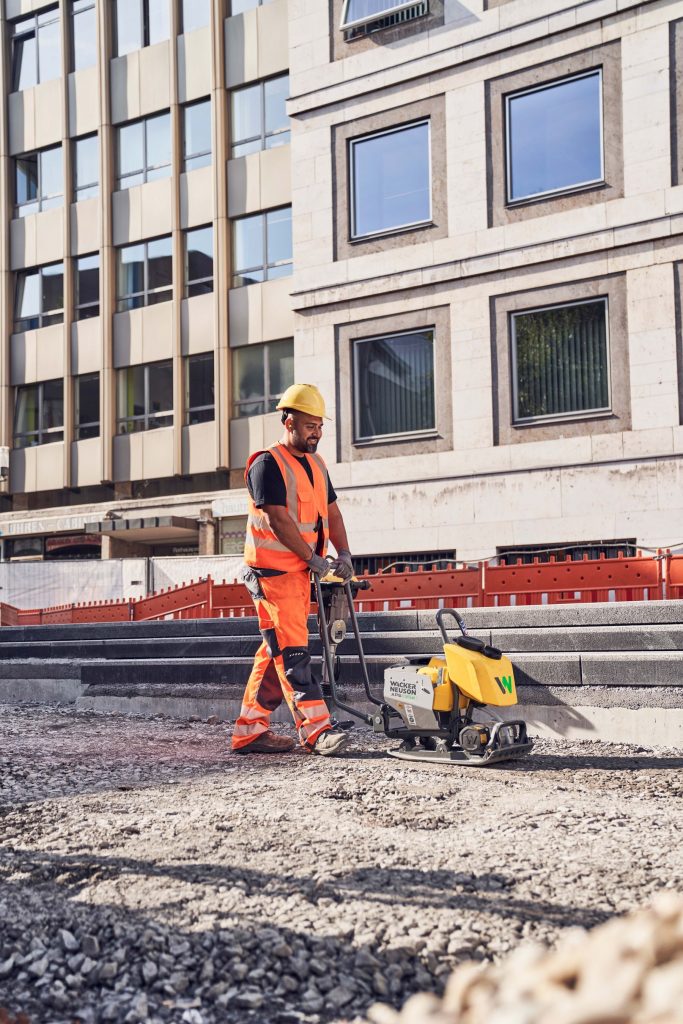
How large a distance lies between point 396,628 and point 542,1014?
343 inches

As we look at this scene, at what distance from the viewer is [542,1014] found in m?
1.14

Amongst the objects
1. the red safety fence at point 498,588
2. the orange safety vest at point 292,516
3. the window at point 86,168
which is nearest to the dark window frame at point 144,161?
the window at point 86,168

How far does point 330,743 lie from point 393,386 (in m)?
12.1

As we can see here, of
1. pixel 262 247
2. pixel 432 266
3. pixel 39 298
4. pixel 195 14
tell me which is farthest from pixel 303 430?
pixel 39 298

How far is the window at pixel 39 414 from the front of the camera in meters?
28.8

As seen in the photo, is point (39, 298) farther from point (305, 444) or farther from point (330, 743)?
point (330, 743)

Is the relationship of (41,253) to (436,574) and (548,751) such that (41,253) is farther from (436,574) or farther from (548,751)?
(548,751)

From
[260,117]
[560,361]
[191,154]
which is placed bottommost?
[560,361]

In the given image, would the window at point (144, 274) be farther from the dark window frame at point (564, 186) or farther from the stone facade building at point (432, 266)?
the dark window frame at point (564, 186)

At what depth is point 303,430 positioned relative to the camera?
7441 millimetres

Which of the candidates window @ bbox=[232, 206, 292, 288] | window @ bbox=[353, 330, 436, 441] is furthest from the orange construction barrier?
window @ bbox=[232, 206, 292, 288]

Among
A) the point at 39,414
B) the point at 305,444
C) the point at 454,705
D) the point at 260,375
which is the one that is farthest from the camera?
the point at 39,414

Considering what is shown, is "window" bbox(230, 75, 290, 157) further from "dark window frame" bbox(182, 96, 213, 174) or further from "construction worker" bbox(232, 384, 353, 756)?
"construction worker" bbox(232, 384, 353, 756)

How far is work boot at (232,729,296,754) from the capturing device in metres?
7.25
